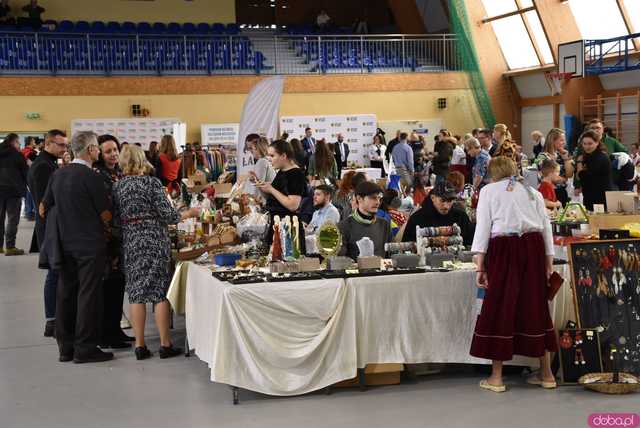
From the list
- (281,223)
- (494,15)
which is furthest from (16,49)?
(281,223)

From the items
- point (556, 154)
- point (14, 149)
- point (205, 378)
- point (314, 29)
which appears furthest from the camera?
point (314, 29)

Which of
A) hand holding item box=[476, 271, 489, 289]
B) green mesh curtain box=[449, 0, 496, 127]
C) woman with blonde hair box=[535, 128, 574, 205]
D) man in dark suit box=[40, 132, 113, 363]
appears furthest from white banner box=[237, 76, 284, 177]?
green mesh curtain box=[449, 0, 496, 127]

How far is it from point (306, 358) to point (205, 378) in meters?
0.73

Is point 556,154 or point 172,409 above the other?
point 556,154

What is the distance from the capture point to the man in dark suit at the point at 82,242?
4988 mm

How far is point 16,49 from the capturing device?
17.3 metres

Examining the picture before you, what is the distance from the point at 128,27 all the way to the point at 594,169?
14735 mm

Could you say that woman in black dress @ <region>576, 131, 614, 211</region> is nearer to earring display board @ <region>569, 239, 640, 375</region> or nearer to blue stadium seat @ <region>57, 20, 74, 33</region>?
earring display board @ <region>569, 239, 640, 375</region>

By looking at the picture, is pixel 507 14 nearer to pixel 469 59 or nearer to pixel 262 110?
pixel 469 59

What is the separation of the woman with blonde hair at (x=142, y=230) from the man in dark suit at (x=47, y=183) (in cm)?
87

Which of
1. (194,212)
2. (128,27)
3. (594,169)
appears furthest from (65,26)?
(194,212)

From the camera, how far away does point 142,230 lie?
5.00 m

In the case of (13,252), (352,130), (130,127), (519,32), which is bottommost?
(13,252)

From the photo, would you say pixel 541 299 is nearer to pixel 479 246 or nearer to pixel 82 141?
pixel 479 246
